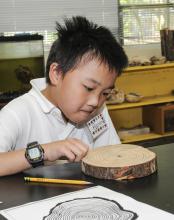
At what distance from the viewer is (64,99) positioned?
46.8 inches

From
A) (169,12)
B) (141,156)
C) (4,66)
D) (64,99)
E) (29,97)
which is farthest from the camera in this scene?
(169,12)

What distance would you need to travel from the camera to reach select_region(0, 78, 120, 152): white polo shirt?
119cm

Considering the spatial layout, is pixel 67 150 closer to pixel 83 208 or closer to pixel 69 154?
pixel 69 154

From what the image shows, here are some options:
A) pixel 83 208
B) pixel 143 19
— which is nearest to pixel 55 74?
pixel 83 208

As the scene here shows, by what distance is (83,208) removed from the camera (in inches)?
28.9

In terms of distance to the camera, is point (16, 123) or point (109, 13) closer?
point (16, 123)

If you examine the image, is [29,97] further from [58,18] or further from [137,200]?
[58,18]

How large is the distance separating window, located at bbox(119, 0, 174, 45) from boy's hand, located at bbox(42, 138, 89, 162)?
2652 mm

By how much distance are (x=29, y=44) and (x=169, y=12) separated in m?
1.39

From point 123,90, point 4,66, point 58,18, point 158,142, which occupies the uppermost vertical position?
point 58,18

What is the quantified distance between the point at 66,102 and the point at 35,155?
0.24 m

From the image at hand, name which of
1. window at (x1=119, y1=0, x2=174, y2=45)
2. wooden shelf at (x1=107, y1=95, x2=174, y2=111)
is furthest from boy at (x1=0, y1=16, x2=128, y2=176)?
window at (x1=119, y1=0, x2=174, y2=45)

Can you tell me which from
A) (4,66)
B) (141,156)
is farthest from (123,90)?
(141,156)

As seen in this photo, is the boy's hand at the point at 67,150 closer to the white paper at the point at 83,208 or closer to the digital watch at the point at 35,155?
the digital watch at the point at 35,155
